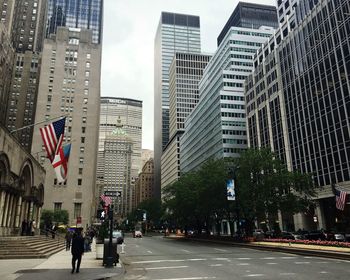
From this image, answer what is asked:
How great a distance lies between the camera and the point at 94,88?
111m

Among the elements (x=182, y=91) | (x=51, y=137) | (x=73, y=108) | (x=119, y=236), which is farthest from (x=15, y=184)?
(x=182, y=91)

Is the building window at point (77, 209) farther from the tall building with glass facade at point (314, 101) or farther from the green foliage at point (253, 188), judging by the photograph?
the tall building with glass facade at point (314, 101)

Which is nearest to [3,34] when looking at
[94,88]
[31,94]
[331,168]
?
[94,88]

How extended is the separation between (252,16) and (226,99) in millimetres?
71126

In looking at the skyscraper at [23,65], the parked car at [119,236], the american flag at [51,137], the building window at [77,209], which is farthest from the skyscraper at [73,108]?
the american flag at [51,137]

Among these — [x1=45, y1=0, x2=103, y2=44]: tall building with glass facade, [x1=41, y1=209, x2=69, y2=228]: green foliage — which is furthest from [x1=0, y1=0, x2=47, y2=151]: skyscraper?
[x1=45, y1=0, x2=103, y2=44]: tall building with glass facade

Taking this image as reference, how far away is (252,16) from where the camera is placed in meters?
164

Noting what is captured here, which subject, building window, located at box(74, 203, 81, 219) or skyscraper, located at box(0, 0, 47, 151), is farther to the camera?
skyscraper, located at box(0, 0, 47, 151)

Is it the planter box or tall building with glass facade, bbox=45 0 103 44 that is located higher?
tall building with glass facade, bbox=45 0 103 44

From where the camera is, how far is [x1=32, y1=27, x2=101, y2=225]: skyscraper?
318ft

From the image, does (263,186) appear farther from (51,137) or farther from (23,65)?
(23,65)

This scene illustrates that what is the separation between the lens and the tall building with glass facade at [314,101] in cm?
6022

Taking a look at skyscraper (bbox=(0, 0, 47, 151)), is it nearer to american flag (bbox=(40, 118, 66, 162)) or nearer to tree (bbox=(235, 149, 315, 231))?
tree (bbox=(235, 149, 315, 231))

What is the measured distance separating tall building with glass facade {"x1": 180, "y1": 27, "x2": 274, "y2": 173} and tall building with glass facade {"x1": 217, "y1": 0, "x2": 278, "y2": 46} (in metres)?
28.2
